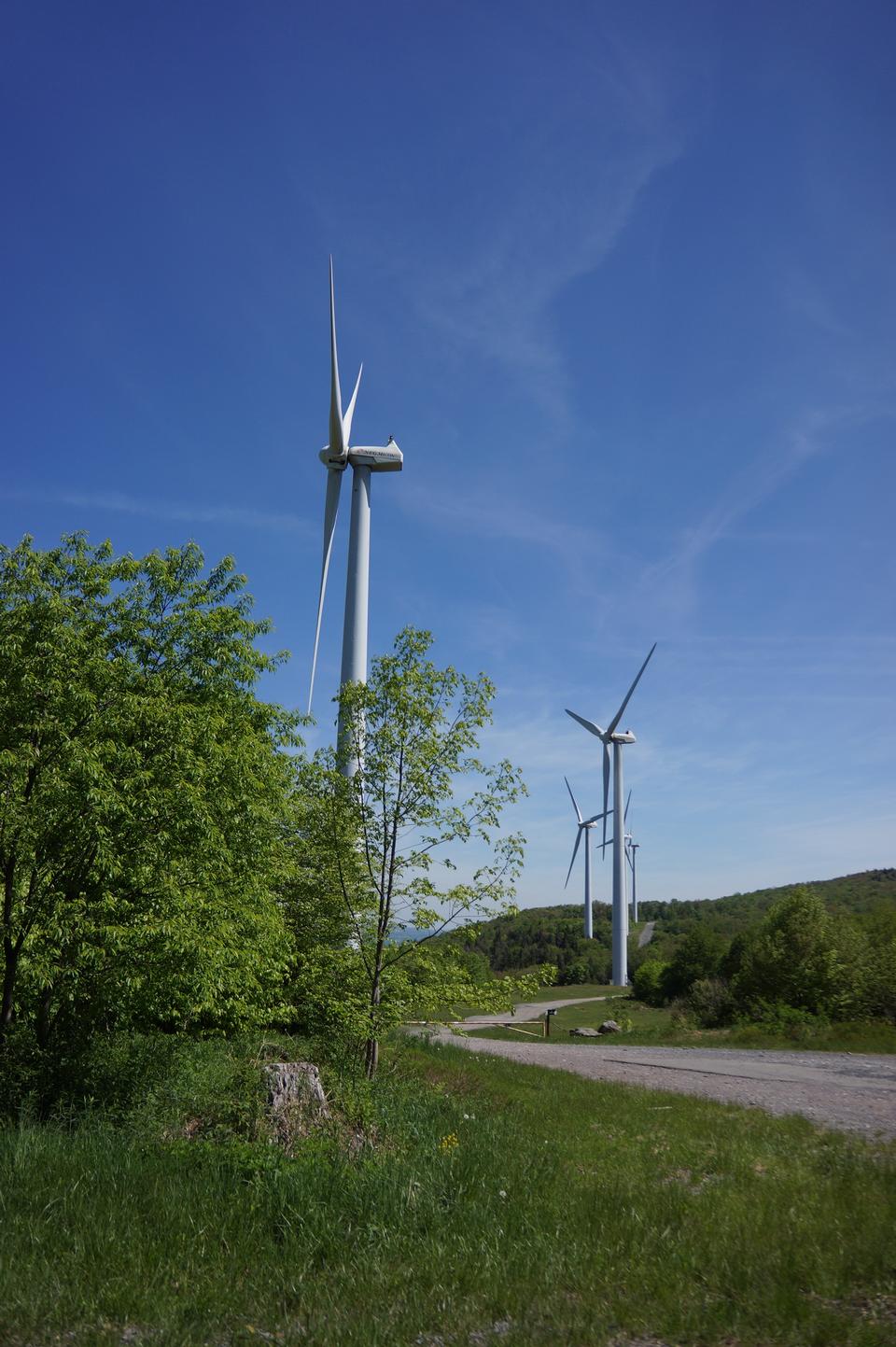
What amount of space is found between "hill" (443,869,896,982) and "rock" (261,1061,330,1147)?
76143 mm

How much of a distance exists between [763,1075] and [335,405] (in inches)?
1038

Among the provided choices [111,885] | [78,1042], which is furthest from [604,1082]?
[111,885]

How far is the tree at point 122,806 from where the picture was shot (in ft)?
35.2

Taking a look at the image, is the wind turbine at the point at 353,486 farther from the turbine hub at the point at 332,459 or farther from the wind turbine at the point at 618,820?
the wind turbine at the point at 618,820

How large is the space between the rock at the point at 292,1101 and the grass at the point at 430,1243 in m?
0.51

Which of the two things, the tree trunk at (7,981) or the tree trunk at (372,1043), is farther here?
the tree trunk at (372,1043)

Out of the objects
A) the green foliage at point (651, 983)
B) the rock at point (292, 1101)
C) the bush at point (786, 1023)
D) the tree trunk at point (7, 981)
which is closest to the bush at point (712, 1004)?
the bush at point (786, 1023)

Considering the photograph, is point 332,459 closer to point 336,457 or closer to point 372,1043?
point 336,457

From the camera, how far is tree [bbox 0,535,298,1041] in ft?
35.2

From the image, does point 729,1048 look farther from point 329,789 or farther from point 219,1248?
point 219,1248

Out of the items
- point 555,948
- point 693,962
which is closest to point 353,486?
point 693,962

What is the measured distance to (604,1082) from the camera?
1847 cm

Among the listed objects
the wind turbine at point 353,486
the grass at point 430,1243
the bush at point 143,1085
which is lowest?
the grass at point 430,1243

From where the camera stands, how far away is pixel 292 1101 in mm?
9758
